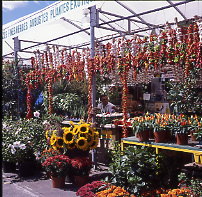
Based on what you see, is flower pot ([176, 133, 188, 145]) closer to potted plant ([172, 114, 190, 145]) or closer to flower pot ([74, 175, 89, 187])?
potted plant ([172, 114, 190, 145])

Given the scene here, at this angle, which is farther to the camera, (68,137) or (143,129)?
(68,137)

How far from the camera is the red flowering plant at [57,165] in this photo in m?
5.49

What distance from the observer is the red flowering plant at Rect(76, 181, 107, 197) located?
14.3 ft

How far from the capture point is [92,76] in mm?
6984

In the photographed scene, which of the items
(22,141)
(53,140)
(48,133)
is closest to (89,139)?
(53,140)

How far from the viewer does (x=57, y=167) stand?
551 centimetres

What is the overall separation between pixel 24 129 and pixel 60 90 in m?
3.87

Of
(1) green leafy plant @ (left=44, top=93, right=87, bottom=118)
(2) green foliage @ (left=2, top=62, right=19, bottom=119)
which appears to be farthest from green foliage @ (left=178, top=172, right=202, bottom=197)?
(2) green foliage @ (left=2, top=62, right=19, bottom=119)

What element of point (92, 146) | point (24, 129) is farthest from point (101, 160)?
point (24, 129)

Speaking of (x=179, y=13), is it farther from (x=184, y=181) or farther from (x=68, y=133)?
(x=184, y=181)

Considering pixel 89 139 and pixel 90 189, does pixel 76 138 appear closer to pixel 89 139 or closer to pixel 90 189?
pixel 89 139

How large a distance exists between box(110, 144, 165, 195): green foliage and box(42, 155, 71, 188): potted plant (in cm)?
116

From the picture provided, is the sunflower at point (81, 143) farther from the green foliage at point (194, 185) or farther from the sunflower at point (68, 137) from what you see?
the green foliage at point (194, 185)

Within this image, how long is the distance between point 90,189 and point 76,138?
1.53 m
